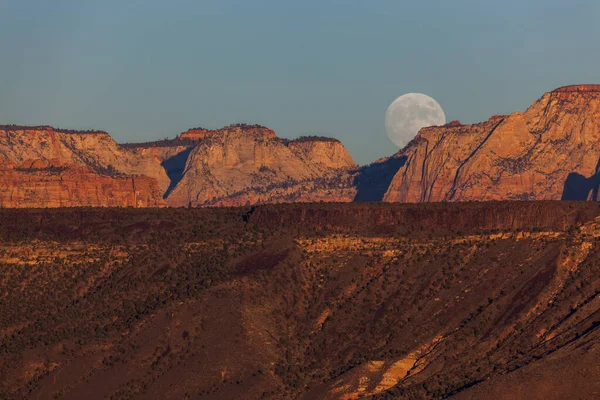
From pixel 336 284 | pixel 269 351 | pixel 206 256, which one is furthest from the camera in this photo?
pixel 206 256

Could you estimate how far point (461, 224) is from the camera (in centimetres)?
15350

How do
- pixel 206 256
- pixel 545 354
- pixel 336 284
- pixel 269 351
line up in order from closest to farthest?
pixel 545 354, pixel 269 351, pixel 336 284, pixel 206 256

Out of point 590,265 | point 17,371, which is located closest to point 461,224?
point 590,265

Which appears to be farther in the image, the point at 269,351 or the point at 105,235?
the point at 105,235

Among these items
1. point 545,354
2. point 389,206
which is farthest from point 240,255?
point 545,354

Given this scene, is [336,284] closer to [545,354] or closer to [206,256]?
[206,256]

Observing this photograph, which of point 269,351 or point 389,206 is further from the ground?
point 389,206

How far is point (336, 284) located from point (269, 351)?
1235 cm

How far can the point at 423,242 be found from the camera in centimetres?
15125

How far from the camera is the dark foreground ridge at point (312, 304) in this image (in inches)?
5138

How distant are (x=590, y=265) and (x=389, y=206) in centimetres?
2446

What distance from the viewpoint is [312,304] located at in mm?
145250

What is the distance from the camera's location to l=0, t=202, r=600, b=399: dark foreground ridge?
13050cm

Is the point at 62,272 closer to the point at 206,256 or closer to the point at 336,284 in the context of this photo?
the point at 206,256
